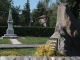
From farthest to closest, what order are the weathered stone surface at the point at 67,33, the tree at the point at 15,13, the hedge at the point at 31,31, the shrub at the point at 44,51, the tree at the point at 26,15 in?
the tree at the point at 26,15 < the tree at the point at 15,13 < the hedge at the point at 31,31 < the weathered stone surface at the point at 67,33 < the shrub at the point at 44,51

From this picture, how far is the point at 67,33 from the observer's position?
448 inches

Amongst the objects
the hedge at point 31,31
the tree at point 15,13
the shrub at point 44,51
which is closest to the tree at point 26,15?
the tree at point 15,13

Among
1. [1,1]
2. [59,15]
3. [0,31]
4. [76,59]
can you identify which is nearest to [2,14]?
[1,1]

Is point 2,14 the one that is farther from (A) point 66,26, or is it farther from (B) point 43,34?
(A) point 66,26

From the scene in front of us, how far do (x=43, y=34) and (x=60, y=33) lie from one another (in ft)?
95.1

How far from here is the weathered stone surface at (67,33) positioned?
35.1 ft

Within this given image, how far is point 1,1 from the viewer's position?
57.0 meters

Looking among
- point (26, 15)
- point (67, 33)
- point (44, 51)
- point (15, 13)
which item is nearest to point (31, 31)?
point (67, 33)

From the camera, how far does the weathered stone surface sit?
35.1 feet

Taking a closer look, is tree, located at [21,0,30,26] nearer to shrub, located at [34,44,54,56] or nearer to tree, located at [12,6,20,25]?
tree, located at [12,6,20,25]

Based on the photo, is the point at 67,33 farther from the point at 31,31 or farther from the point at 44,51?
the point at 31,31

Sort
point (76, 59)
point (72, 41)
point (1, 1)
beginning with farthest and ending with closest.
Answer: point (1, 1)
point (72, 41)
point (76, 59)

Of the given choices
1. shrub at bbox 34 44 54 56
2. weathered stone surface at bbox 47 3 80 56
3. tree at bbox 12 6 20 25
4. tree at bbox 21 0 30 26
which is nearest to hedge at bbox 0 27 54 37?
weathered stone surface at bbox 47 3 80 56

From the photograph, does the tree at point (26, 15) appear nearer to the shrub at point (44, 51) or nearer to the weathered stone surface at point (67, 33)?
the weathered stone surface at point (67, 33)
